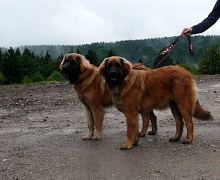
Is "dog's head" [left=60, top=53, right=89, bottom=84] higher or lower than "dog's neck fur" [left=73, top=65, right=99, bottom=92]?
higher

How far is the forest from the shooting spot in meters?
45.2

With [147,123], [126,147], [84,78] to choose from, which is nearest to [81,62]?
[84,78]

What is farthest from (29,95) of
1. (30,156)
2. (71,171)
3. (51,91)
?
(71,171)

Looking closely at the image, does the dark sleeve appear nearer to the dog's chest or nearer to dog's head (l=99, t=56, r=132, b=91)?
dog's head (l=99, t=56, r=132, b=91)

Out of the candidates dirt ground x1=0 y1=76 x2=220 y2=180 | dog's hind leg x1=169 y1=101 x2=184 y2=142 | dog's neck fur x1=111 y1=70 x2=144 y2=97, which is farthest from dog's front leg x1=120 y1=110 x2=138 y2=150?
dog's hind leg x1=169 y1=101 x2=184 y2=142

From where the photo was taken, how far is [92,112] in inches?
324

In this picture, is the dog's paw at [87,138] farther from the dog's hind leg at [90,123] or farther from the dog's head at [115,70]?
the dog's head at [115,70]

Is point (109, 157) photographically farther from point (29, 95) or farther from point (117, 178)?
point (29, 95)

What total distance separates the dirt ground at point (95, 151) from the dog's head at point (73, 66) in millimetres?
1441

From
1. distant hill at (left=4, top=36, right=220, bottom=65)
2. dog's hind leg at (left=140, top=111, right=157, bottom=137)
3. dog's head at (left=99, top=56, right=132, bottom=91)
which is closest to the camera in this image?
dog's head at (left=99, top=56, right=132, bottom=91)

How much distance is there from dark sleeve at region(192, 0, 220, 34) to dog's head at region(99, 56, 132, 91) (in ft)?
4.96

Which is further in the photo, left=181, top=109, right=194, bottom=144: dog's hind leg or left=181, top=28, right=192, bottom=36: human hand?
left=181, top=109, right=194, bottom=144: dog's hind leg

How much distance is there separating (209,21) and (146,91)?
1.87 metres

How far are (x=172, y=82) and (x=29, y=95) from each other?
33.5 feet
